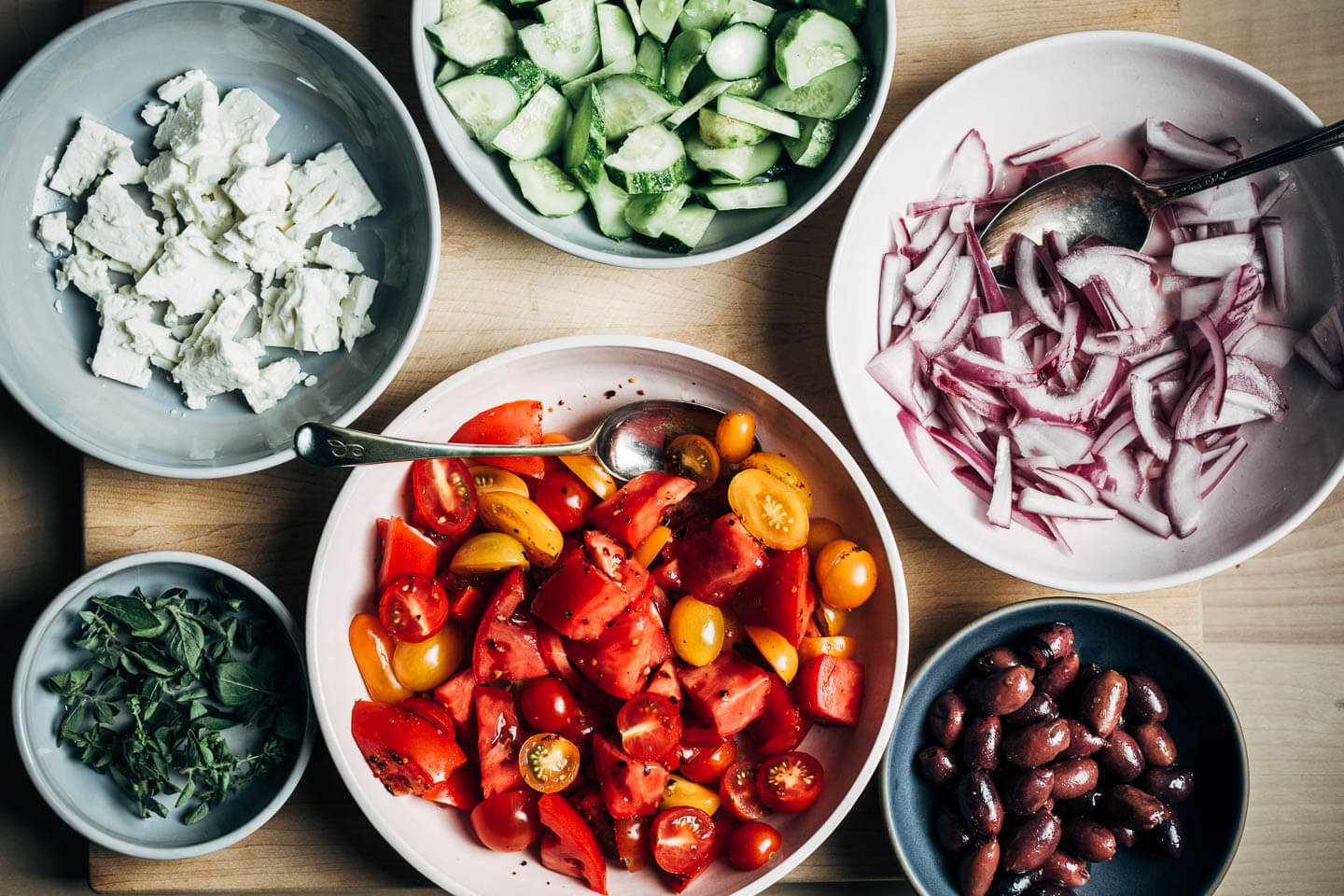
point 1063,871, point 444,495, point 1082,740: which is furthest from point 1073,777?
point 444,495

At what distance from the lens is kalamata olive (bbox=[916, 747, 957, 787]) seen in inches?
55.3

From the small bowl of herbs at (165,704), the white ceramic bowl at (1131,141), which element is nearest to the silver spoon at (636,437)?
the white ceramic bowl at (1131,141)

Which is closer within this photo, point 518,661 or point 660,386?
point 518,661

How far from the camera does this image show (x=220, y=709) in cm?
141

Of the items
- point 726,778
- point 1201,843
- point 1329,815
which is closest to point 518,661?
point 726,778

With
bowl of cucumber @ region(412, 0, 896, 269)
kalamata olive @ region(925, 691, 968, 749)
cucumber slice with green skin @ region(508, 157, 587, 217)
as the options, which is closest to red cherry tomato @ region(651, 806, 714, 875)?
kalamata olive @ region(925, 691, 968, 749)

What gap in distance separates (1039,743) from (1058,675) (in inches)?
4.4

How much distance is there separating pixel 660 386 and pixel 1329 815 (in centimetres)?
150

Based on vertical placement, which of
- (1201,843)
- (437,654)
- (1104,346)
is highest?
(1104,346)

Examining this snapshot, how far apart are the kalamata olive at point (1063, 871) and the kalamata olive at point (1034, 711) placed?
23cm

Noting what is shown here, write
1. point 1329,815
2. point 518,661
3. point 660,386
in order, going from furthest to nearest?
point 1329,815
point 660,386
point 518,661

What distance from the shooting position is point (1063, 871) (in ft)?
Answer: 4.66

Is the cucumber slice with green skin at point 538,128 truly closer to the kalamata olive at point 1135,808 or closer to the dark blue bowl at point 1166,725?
the dark blue bowl at point 1166,725

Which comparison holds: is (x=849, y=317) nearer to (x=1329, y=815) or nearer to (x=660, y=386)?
(x=660, y=386)
